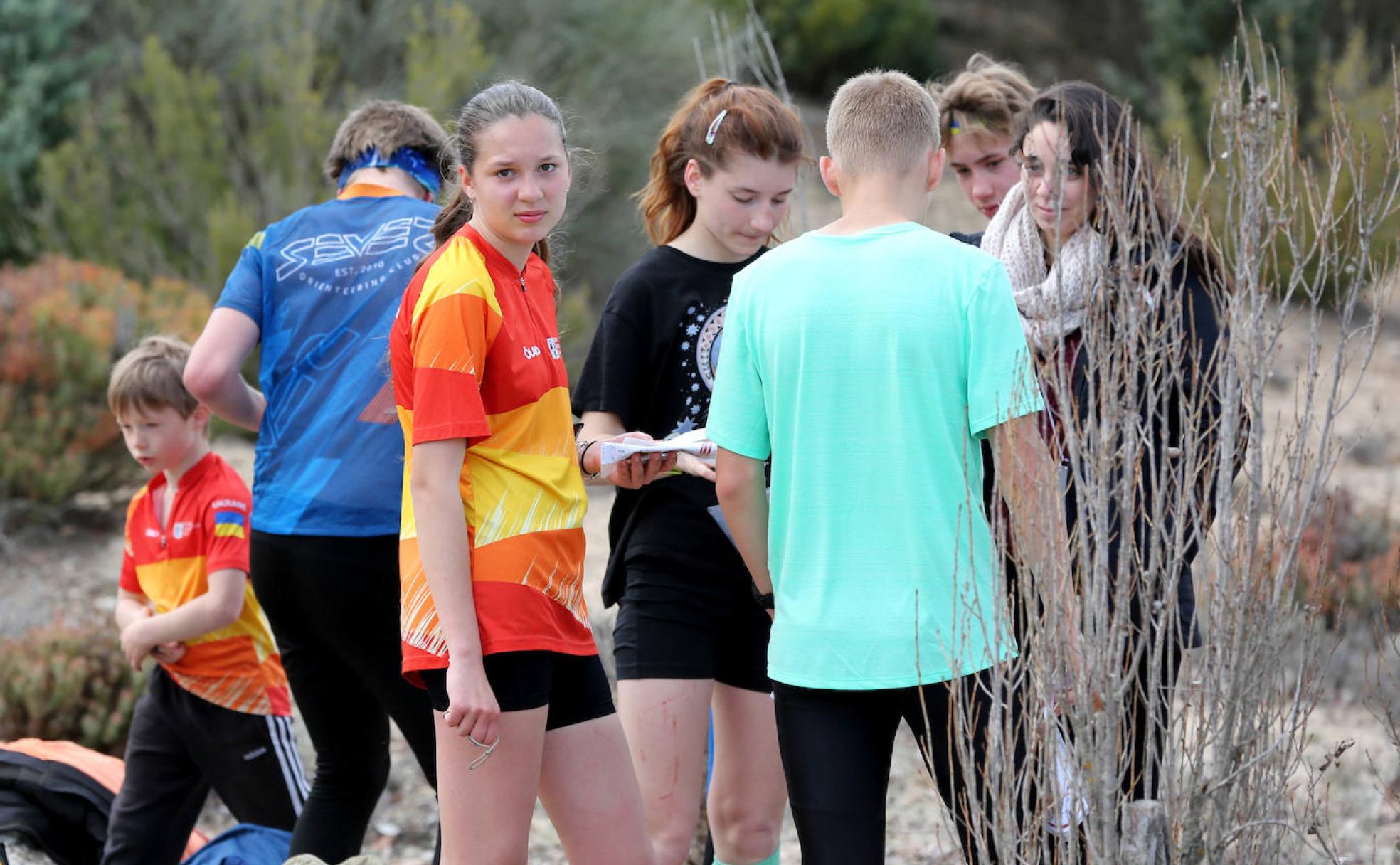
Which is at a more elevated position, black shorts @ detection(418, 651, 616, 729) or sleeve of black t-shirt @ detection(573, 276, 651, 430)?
sleeve of black t-shirt @ detection(573, 276, 651, 430)

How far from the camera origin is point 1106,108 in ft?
9.57

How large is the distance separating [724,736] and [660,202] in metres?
1.18

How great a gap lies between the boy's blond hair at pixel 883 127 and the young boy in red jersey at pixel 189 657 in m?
1.90

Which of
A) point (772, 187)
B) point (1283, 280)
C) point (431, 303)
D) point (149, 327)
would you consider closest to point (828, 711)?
point (431, 303)

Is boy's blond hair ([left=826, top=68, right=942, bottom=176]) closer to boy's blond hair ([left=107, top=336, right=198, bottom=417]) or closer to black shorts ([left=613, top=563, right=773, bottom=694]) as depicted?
black shorts ([left=613, top=563, right=773, bottom=694])

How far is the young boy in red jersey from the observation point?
11.4ft

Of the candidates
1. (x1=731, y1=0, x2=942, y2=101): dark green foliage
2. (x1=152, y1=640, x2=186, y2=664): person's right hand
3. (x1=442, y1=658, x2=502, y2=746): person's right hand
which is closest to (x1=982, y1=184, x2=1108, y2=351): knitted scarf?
(x1=442, y1=658, x2=502, y2=746): person's right hand

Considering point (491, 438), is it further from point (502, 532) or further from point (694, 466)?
point (694, 466)

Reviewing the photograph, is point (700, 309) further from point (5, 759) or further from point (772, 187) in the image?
point (5, 759)

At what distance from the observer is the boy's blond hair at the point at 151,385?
3539 millimetres

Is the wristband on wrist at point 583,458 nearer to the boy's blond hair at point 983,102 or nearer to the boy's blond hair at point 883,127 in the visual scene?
the boy's blond hair at point 883,127

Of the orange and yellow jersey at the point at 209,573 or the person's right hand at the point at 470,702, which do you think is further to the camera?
the orange and yellow jersey at the point at 209,573

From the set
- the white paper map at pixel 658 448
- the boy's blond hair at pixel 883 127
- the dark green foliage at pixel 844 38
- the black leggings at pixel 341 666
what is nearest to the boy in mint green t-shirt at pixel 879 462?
the boy's blond hair at pixel 883 127

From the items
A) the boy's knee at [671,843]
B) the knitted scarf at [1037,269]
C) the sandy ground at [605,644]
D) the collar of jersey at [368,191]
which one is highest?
the collar of jersey at [368,191]
